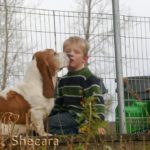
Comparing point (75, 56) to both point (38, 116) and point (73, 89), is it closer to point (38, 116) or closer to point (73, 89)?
point (73, 89)

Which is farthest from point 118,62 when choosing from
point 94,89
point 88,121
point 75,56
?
point 88,121

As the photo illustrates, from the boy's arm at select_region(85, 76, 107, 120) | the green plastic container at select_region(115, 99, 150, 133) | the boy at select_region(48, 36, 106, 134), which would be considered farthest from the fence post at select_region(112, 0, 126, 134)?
the boy's arm at select_region(85, 76, 107, 120)

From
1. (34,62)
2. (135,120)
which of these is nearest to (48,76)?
(34,62)

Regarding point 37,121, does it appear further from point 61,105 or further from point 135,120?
point 135,120

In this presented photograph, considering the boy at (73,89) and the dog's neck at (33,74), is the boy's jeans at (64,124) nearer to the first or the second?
the boy at (73,89)

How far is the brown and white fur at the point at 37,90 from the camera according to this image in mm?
4756

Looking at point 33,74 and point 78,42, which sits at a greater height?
point 78,42

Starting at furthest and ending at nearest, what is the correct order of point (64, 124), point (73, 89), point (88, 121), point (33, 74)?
point (33, 74), point (73, 89), point (64, 124), point (88, 121)

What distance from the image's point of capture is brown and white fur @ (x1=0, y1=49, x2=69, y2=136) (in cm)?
476

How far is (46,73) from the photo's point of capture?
499 centimetres

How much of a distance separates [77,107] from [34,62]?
629 mm

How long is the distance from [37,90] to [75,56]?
1.67 feet

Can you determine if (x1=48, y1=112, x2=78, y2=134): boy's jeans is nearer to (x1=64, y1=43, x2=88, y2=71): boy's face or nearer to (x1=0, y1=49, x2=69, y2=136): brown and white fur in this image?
(x1=0, y1=49, x2=69, y2=136): brown and white fur

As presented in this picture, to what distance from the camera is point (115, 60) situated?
5328 mm
